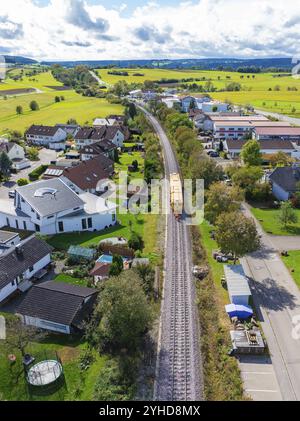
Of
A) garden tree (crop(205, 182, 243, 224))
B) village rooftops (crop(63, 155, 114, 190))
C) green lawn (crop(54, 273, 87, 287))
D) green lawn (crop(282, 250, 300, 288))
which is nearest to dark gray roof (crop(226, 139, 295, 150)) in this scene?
village rooftops (crop(63, 155, 114, 190))

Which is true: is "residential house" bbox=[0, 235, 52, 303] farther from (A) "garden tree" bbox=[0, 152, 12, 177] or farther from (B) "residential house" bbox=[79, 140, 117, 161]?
(B) "residential house" bbox=[79, 140, 117, 161]

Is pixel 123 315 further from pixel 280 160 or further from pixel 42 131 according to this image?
pixel 42 131

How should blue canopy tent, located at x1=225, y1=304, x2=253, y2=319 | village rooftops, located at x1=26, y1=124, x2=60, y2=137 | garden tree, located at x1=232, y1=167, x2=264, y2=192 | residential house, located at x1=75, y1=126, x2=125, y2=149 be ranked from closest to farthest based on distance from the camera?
blue canopy tent, located at x1=225, y1=304, x2=253, y2=319
garden tree, located at x1=232, y1=167, x2=264, y2=192
residential house, located at x1=75, y1=126, x2=125, y2=149
village rooftops, located at x1=26, y1=124, x2=60, y2=137

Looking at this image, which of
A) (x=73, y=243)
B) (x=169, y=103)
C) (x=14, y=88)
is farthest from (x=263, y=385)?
(x=14, y=88)

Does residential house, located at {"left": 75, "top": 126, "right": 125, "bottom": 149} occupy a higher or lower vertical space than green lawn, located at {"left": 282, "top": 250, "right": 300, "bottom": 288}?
higher

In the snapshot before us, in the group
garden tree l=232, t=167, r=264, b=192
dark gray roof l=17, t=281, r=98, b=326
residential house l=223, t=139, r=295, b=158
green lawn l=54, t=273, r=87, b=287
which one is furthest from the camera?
residential house l=223, t=139, r=295, b=158

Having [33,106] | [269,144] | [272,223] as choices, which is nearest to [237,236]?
[272,223]

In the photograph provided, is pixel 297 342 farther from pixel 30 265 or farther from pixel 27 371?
pixel 30 265
